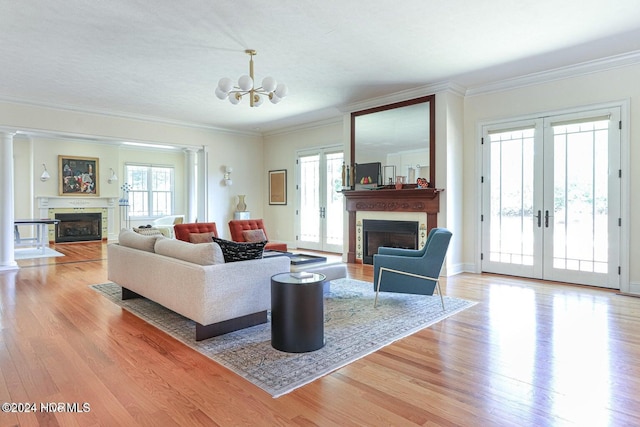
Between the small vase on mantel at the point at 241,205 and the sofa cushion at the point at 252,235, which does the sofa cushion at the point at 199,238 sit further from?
the small vase on mantel at the point at 241,205

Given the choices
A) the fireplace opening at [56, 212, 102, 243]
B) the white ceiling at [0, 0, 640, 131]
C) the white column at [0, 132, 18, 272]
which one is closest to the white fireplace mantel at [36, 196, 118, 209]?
the fireplace opening at [56, 212, 102, 243]

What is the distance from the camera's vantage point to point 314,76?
215 inches

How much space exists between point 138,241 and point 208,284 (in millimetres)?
1640

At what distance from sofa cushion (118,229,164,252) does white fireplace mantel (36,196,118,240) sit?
7465 mm

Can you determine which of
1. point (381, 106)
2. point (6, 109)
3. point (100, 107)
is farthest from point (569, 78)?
point (6, 109)

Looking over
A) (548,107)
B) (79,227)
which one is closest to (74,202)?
(79,227)

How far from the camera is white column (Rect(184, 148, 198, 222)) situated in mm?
8922

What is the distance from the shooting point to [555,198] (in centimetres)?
536

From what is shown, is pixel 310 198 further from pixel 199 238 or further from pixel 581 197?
pixel 581 197

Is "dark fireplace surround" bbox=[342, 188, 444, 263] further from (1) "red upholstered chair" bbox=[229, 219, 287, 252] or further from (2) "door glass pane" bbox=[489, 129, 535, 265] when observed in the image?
(1) "red upholstered chair" bbox=[229, 219, 287, 252]

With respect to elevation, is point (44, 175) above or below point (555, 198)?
above

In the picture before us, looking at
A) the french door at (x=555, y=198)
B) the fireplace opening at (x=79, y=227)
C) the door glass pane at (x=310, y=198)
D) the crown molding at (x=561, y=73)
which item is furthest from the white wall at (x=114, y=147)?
the french door at (x=555, y=198)

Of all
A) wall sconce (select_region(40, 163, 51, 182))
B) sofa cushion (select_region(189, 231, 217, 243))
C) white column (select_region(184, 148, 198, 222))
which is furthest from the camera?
wall sconce (select_region(40, 163, 51, 182))

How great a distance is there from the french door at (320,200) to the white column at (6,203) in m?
5.37
